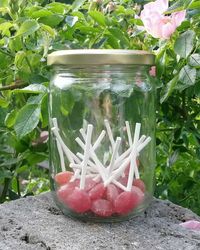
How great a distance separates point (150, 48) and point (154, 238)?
1.40ft

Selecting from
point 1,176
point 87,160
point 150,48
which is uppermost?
point 150,48

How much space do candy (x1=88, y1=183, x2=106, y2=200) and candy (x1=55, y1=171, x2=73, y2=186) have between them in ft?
0.24

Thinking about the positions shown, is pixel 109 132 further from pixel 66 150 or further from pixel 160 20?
pixel 160 20

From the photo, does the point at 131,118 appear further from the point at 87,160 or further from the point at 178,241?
the point at 178,241

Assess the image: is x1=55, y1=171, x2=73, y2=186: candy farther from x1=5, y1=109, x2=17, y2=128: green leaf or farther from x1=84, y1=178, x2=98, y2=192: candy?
x1=5, y1=109, x2=17, y2=128: green leaf

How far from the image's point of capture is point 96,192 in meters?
0.96

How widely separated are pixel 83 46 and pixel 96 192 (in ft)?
1.40

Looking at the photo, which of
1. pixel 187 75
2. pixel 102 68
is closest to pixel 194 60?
pixel 187 75

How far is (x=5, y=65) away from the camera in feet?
4.11

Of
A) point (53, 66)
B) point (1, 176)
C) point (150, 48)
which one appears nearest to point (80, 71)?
point (53, 66)

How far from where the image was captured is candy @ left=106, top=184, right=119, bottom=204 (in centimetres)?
96

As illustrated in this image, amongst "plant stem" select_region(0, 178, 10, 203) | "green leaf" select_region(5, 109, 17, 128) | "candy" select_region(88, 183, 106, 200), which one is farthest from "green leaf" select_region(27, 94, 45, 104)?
"plant stem" select_region(0, 178, 10, 203)

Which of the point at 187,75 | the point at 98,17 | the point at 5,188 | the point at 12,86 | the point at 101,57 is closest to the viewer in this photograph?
the point at 101,57

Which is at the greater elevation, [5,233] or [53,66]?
[53,66]
